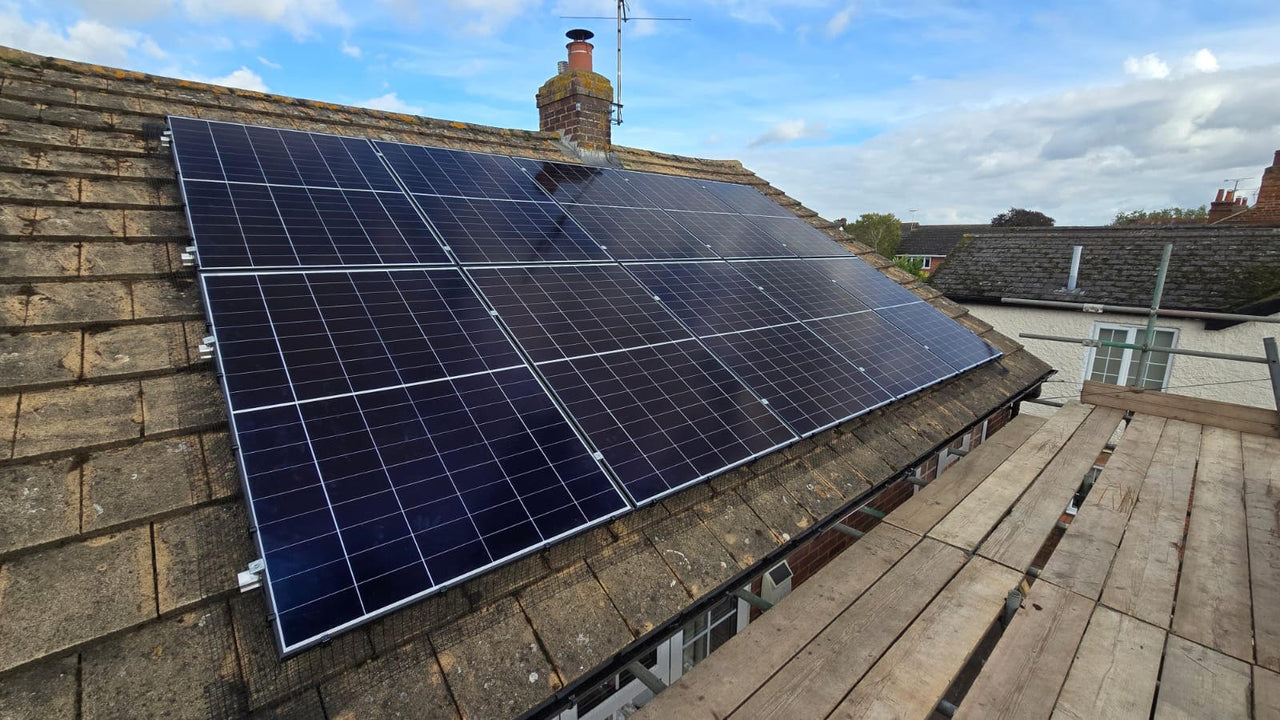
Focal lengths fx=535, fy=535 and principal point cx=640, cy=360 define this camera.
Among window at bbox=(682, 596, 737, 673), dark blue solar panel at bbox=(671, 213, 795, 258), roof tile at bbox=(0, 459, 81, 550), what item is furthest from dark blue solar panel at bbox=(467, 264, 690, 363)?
window at bbox=(682, 596, 737, 673)

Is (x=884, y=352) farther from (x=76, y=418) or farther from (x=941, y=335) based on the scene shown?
(x=76, y=418)

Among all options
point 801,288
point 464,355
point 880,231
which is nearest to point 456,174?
point 464,355

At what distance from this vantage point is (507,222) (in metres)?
5.83

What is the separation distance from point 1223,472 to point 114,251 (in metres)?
9.32

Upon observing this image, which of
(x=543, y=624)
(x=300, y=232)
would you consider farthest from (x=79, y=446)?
(x=543, y=624)

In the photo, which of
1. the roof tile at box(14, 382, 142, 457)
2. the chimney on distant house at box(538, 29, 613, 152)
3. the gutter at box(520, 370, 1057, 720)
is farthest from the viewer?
the chimney on distant house at box(538, 29, 613, 152)

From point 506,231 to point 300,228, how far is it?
73.3 inches

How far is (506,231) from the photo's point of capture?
5.66m

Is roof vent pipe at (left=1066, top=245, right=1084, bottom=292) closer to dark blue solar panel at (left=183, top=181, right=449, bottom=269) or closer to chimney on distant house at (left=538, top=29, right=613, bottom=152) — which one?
chimney on distant house at (left=538, top=29, right=613, bottom=152)

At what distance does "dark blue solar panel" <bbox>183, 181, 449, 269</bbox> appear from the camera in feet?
13.5

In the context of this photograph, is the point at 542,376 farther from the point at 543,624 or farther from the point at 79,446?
the point at 79,446

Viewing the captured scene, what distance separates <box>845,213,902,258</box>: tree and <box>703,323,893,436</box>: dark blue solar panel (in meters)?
51.7

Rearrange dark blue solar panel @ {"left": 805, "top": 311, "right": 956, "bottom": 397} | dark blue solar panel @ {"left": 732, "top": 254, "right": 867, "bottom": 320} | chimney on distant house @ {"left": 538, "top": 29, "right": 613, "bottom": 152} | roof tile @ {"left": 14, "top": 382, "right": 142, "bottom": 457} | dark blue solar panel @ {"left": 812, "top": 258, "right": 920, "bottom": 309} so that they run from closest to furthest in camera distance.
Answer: roof tile @ {"left": 14, "top": 382, "right": 142, "bottom": 457} → dark blue solar panel @ {"left": 805, "top": 311, "right": 956, "bottom": 397} → dark blue solar panel @ {"left": 732, "top": 254, "right": 867, "bottom": 320} → dark blue solar panel @ {"left": 812, "top": 258, "right": 920, "bottom": 309} → chimney on distant house @ {"left": 538, "top": 29, "right": 613, "bottom": 152}

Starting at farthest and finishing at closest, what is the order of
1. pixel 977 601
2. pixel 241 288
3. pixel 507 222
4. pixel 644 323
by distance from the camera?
pixel 507 222 < pixel 644 323 < pixel 241 288 < pixel 977 601
